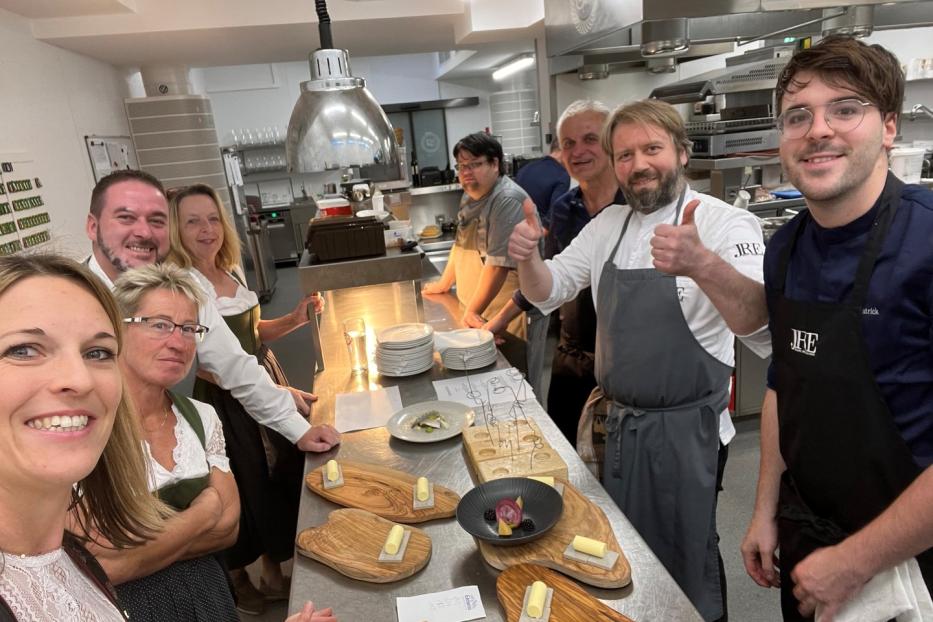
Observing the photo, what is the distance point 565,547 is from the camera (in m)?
1.31

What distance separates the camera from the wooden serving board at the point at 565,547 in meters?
1.23

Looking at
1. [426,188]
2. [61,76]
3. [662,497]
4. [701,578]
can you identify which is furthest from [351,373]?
[426,188]

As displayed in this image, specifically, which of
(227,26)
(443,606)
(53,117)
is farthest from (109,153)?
(443,606)

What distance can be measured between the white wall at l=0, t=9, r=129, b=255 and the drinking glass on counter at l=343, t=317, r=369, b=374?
4.83 feet

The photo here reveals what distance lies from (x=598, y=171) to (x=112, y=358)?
219 cm

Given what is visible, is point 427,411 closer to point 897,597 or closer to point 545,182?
point 897,597

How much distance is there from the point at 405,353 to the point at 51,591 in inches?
63.2

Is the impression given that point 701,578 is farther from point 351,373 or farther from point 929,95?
point 929,95

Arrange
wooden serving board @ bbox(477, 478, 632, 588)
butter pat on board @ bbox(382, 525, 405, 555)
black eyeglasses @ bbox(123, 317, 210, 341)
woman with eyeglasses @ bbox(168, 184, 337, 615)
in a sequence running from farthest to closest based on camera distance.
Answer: woman with eyeglasses @ bbox(168, 184, 337, 615) < black eyeglasses @ bbox(123, 317, 210, 341) < butter pat on board @ bbox(382, 525, 405, 555) < wooden serving board @ bbox(477, 478, 632, 588)

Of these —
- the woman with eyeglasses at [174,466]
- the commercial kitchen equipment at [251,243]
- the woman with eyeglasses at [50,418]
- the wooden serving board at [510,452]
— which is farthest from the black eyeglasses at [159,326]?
the commercial kitchen equipment at [251,243]

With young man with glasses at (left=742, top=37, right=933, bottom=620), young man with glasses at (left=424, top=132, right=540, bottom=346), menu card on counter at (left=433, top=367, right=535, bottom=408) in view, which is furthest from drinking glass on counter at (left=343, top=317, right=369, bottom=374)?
young man with glasses at (left=742, top=37, right=933, bottom=620)

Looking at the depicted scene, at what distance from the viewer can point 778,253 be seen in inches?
55.7

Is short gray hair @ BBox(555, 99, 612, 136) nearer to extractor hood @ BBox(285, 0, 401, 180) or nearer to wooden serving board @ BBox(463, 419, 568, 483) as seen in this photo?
extractor hood @ BBox(285, 0, 401, 180)

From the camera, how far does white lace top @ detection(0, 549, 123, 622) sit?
2.76 feet
